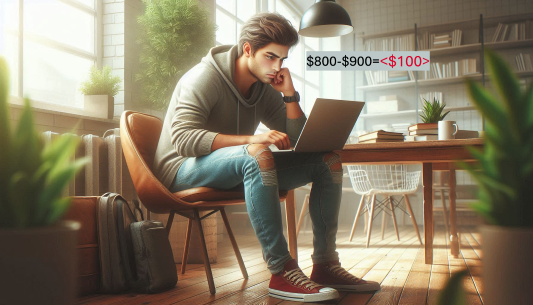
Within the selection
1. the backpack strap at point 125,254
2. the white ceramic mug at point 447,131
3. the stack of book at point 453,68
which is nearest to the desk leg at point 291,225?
the backpack strap at point 125,254

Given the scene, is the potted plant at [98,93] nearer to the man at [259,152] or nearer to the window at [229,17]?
the man at [259,152]

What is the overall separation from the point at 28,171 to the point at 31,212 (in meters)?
0.03

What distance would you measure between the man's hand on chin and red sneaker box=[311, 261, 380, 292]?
28.0 inches

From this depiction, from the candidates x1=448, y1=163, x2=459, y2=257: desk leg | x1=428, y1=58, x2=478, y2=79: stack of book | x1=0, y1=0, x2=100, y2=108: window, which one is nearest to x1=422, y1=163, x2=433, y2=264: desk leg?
x1=448, y1=163, x2=459, y2=257: desk leg

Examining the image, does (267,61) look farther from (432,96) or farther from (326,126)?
(432,96)

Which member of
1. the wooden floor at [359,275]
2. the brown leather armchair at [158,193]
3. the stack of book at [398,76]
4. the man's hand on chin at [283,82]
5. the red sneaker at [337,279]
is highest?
the stack of book at [398,76]

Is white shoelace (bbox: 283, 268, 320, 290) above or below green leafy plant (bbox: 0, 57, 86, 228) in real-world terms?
below

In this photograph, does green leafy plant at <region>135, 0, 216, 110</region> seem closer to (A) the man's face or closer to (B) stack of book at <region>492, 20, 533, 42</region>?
(A) the man's face

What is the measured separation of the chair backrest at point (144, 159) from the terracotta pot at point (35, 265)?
1.27 m

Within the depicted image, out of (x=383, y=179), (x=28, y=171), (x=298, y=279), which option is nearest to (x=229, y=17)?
(x=383, y=179)

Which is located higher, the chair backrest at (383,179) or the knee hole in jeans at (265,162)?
the knee hole in jeans at (265,162)

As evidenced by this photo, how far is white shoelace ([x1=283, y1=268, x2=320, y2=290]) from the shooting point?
1.46m

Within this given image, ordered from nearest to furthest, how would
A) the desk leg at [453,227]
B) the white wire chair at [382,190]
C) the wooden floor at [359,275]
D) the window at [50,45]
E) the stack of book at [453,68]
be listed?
1. the wooden floor at [359,275]
2. the window at [50,45]
3. the desk leg at [453,227]
4. the white wire chair at [382,190]
5. the stack of book at [453,68]

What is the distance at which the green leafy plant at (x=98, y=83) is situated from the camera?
2752mm
